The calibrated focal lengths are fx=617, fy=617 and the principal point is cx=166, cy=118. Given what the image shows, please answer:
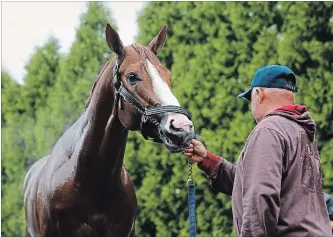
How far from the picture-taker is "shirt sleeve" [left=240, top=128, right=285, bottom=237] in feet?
8.25

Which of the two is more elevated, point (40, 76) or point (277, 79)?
point (40, 76)

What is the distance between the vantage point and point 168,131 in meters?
3.46

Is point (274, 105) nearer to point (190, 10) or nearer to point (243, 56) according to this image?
point (243, 56)

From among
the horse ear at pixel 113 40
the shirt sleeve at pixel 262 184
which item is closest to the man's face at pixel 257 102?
the shirt sleeve at pixel 262 184

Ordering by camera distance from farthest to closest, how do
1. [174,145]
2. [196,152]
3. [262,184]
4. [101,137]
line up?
[101,137], [196,152], [174,145], [262,184]

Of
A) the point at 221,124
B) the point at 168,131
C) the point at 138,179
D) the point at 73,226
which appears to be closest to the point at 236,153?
the point at 221,124

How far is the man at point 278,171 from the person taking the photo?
253 centimetres

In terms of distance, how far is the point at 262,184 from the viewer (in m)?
2.54

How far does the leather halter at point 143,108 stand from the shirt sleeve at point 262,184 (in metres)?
0.92

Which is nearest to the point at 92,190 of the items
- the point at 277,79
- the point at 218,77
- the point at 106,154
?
the point at 106,154

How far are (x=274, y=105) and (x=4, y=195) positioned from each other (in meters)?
9.00

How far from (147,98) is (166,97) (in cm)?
15

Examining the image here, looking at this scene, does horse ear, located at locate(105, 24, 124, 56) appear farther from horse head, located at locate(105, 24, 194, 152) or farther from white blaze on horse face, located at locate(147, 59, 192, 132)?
white blaze on horse face, located at locate(147, 59, 192, 132)

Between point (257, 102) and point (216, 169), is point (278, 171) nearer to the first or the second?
point (257, 102)
